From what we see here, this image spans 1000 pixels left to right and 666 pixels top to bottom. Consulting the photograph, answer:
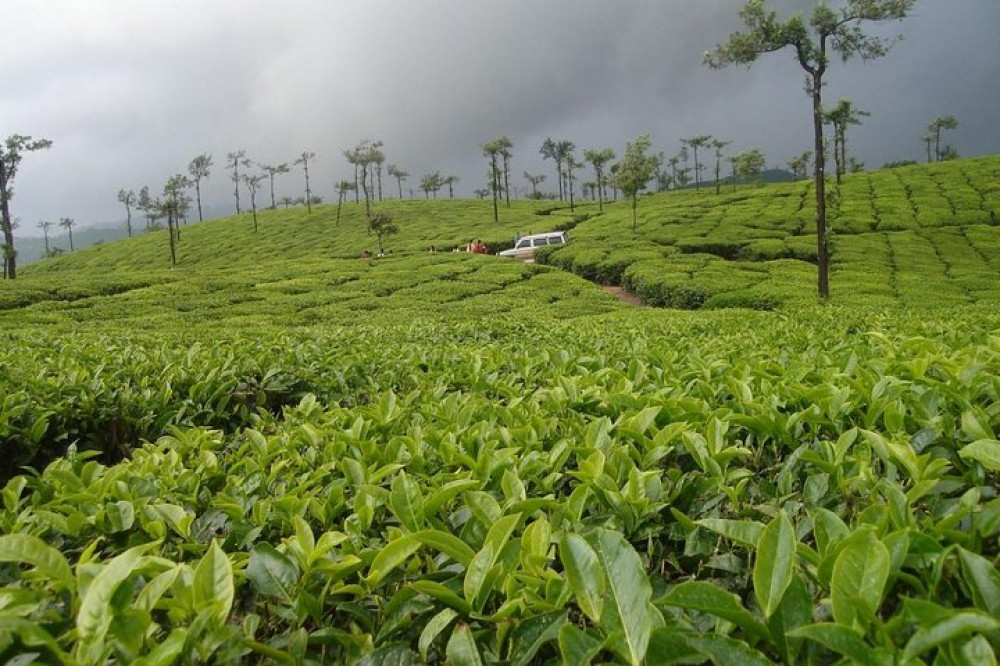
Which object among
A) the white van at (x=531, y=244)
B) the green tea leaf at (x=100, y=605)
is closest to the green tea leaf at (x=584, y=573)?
the green tea leaf at (x=100, y=605)

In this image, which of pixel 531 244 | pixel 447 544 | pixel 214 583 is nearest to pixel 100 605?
pixel 214 583

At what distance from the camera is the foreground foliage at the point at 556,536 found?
3.28ft

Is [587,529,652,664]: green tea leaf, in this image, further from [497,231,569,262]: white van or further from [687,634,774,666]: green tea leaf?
[497,231,569,262]: white van

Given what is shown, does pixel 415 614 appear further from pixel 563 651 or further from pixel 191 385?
pixel 191 385

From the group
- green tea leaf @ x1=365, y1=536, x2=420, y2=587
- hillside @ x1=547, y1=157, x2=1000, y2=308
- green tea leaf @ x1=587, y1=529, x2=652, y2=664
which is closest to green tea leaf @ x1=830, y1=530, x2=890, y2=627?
green tea leaf @ x1=587, y1=529, x2=652, y2=664

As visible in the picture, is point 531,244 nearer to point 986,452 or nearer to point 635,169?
point 635,169

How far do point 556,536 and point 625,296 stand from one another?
2558 cm

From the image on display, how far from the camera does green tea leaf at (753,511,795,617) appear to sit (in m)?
1.00

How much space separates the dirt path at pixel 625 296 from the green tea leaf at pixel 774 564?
75.8 ft

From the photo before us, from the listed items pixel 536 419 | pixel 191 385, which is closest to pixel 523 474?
pixel 536 419

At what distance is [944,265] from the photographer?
87.6 ft

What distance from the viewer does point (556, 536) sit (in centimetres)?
133

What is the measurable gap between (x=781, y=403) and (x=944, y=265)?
103ft

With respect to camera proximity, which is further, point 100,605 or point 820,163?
point 820,163
